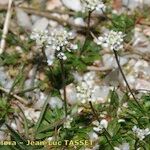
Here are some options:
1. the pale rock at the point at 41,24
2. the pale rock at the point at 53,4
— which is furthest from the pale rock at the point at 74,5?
the pale rock at the point at 41,24

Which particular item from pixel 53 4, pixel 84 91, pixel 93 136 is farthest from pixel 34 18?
pixel 84 91

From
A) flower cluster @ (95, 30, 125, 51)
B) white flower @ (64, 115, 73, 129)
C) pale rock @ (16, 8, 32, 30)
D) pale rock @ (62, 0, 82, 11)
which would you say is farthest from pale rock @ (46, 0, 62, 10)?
flower cluster @ (95, 30, 125, 51)

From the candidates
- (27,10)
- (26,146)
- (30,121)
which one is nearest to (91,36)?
(27,10)

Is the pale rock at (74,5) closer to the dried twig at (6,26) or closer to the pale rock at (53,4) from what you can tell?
the pale rock at (53,4)

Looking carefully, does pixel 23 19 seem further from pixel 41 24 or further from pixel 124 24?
pixel 124 24

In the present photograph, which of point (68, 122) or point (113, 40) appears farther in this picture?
point (68, 122)

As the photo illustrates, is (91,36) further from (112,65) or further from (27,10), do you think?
(27,10)
